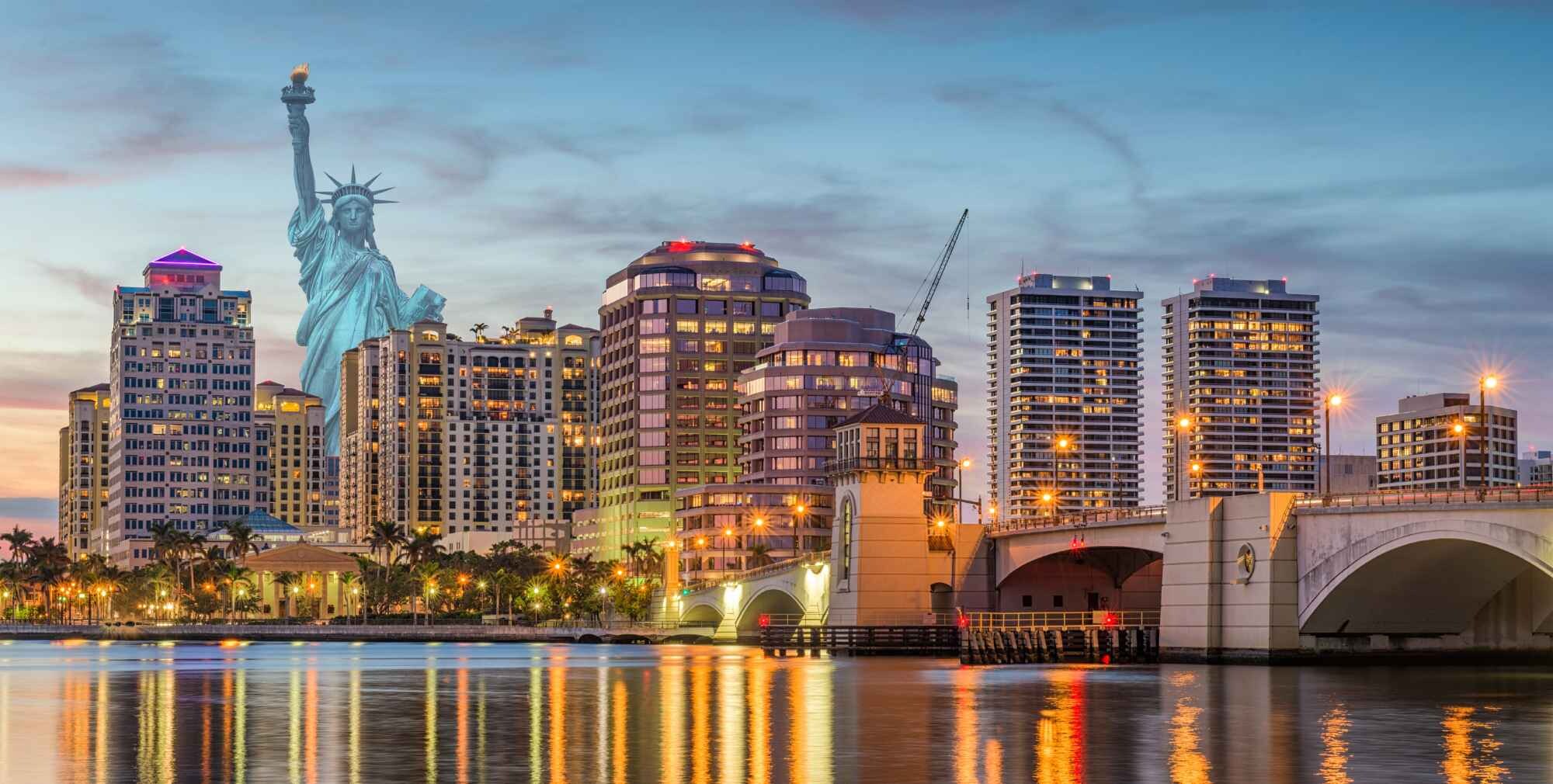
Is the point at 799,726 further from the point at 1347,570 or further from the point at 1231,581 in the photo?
the point at 1231,581

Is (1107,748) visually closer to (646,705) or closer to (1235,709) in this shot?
(1235,709)

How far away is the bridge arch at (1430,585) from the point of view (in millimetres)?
102125

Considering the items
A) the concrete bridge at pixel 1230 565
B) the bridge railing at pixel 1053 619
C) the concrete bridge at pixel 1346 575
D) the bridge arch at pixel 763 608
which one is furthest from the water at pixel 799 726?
the bridge arch at pixel 763 608

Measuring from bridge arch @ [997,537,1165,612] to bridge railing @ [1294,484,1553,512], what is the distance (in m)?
35.3

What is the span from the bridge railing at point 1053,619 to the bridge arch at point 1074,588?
4.41ft

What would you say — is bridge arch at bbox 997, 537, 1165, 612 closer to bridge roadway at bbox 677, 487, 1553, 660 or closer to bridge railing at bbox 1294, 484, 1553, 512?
bridge roadway at bbox 677, 487, 1553, 660

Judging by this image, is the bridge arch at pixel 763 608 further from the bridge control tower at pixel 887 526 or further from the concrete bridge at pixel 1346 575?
the concrete bridge at pixel 1346 575

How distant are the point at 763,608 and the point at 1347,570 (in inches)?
3479


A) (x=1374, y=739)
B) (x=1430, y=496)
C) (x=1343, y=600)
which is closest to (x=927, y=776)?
(x=1374, y=739)

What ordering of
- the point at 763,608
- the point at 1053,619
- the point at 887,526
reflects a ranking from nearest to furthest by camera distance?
the point at 1053,619 < the point at 887,526 < the point at 763,608

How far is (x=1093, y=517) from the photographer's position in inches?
5271

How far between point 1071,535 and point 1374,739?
7265cm

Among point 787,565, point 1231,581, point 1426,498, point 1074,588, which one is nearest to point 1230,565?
point 1231,581

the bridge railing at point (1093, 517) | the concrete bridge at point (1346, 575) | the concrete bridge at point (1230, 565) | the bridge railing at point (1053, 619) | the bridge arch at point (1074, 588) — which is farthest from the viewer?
the bridge arch at point (1074, 588)
